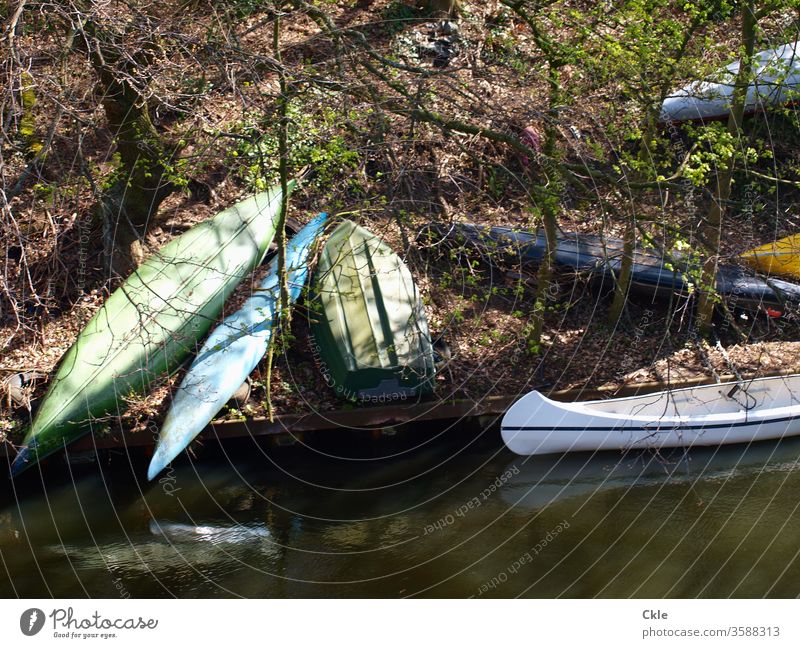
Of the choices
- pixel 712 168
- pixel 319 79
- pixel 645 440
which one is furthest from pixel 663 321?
pixel 319 79

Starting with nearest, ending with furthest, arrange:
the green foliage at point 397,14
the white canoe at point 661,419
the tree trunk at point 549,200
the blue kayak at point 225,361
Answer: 1. the tree trunk at point 549,200
2. the blue kayak at point 225,361
3. the white canoe at point 661,419
4. the green foliage at point 397,14

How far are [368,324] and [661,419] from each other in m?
3.51

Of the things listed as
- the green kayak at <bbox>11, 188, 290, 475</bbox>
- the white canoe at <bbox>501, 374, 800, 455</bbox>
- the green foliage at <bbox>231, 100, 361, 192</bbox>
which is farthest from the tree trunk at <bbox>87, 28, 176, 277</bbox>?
the white canoe at <bbox>501, 374, 800, 455</bbox>

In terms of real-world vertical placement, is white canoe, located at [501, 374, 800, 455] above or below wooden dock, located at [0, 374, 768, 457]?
below

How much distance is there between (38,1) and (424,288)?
18.4 feet

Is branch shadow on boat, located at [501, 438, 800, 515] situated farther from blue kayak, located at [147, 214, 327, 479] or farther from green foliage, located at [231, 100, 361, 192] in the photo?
green foliage, located at [231, 100, 361, 192]

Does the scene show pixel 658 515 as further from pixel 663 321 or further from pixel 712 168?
pixel 712 168

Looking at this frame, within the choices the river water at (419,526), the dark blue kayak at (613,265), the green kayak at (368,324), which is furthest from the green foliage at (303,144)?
the river water at (419,526)

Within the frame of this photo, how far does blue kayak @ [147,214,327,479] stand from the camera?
968cm

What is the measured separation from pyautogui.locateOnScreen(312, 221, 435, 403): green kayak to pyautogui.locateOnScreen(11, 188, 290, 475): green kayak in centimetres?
105

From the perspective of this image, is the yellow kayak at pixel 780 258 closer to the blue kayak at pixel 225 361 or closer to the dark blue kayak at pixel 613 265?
the dark blue kayak at pixel 613 265

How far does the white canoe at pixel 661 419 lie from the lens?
10016 mm

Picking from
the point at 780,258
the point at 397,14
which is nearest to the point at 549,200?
the point at 780,258

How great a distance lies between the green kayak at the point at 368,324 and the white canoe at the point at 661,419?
1289 mm
